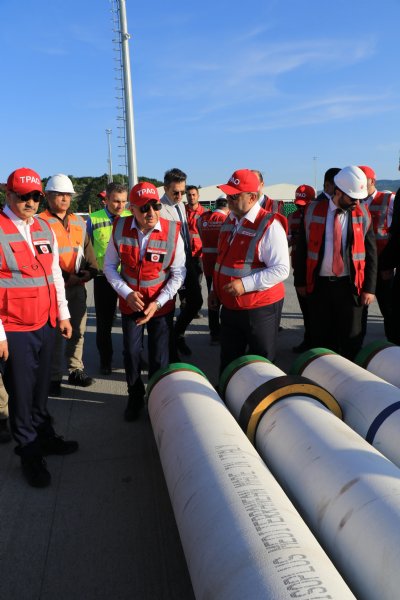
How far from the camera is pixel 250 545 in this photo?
1618mm

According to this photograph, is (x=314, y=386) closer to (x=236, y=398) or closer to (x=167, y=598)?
(x=236, y=398)

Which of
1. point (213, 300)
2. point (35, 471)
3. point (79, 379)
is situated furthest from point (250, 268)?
point (79, 379)

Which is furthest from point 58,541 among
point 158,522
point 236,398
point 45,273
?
point 45,273

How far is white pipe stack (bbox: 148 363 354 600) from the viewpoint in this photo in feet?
4.88

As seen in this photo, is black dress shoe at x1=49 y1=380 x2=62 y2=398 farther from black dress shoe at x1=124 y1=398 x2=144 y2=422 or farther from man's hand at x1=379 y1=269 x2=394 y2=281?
man's hand at x1=379 y1=269 x2=394 y2=281

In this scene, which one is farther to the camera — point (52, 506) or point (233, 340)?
point (233, 340)

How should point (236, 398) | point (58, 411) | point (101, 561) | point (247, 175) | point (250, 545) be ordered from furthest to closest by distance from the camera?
point (58, 411) < point (247, 175) < point (236, 398) < point (101, 561) < point (250, 545)

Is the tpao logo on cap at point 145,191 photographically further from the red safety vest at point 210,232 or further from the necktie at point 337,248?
the red safety vest at point 210,232

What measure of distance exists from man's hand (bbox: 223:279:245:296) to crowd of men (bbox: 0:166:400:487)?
14 mm

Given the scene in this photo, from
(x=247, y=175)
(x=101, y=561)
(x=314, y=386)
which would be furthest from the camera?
(x=247, y=175)

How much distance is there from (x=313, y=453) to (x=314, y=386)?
639 mm

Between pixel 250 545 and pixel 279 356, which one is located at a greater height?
pixel 250 545

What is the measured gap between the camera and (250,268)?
11.9 ft

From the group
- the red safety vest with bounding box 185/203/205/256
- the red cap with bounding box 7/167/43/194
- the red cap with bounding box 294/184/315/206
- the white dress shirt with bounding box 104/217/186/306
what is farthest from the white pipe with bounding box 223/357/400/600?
the red cap with bounding box 294/184/315/206
